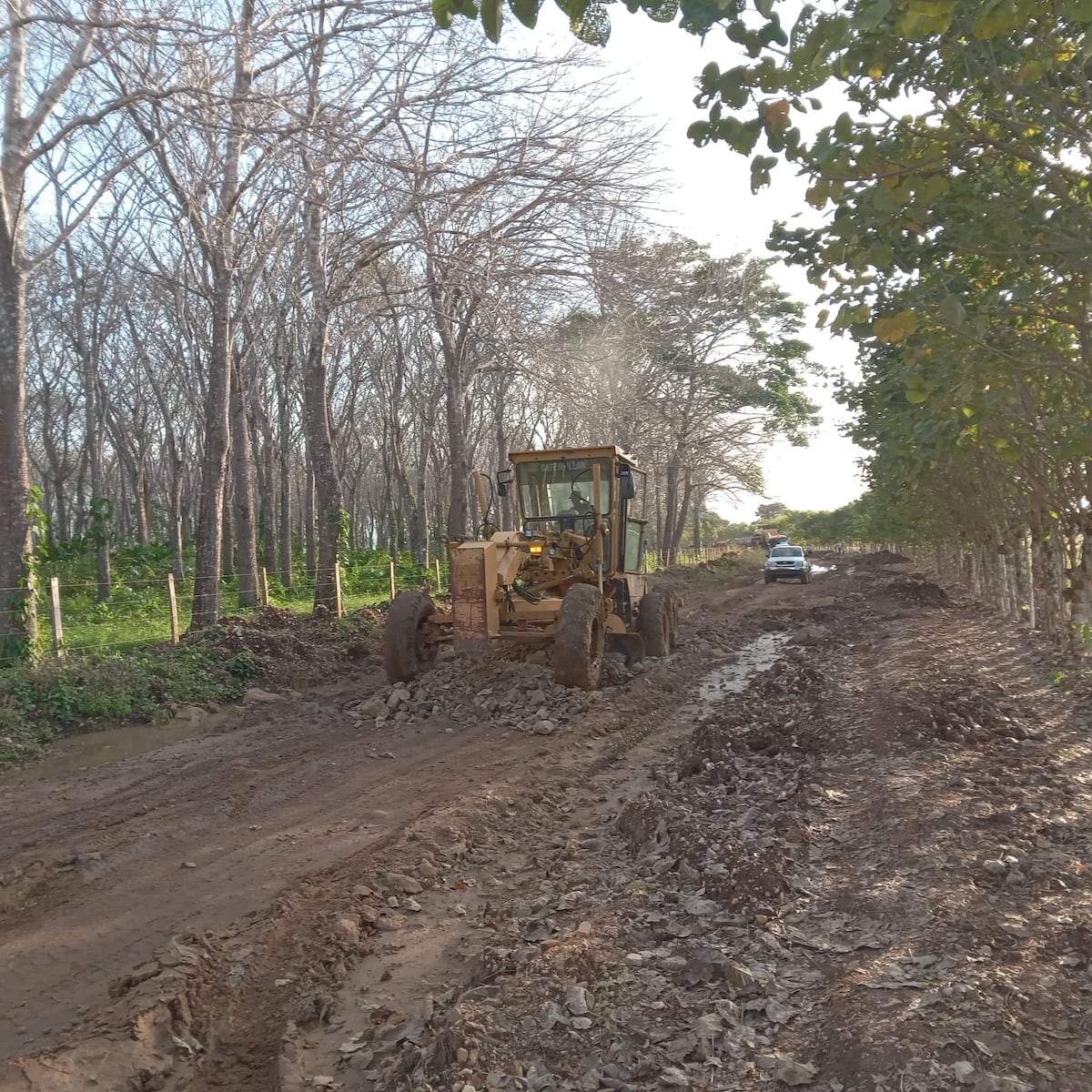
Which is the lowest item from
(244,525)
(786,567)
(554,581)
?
(786,567)

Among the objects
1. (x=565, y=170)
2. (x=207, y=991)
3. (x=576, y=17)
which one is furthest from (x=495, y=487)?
(x=576, y=17)

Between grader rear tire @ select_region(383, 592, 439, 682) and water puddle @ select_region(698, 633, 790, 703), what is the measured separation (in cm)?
348

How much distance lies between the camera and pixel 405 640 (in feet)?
35.8

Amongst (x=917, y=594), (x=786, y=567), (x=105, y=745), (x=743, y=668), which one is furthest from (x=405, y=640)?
(x=786, y=567)

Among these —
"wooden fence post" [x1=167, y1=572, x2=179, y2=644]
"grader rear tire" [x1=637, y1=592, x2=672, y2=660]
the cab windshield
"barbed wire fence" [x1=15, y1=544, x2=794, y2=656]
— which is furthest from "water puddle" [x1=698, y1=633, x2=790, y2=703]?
"wooden fence post" [x1=167, y1=572, x2=179, y2=644]

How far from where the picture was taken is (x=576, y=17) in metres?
A: 2.80

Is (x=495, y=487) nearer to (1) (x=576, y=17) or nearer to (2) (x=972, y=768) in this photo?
(2) (x=972, y=768)

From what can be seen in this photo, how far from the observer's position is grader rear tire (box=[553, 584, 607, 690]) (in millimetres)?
9828

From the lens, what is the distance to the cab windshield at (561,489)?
11633 millimetres

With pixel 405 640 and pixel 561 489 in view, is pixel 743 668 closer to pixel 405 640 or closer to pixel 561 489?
pixel 561 489

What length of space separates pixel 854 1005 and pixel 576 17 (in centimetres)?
368

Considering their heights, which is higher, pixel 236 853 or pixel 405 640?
pixel 405 640

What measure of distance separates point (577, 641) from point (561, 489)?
2720 mm

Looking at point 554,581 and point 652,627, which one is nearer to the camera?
point 554,581
